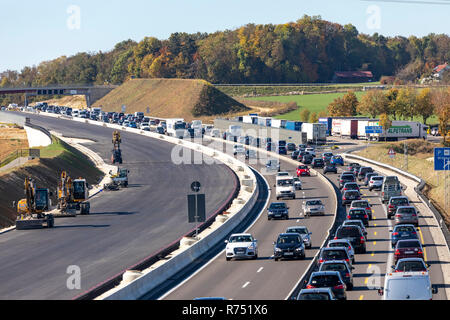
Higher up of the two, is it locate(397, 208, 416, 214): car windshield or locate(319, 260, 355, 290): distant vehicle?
→ locate(319, 260, 355, 290): distant vehicle

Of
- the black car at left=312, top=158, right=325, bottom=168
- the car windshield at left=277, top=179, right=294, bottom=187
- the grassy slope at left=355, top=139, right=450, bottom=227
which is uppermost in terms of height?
the car windshield at left=277, top=179, right=294, bottom=187

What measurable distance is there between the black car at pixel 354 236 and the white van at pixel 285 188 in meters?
25.4

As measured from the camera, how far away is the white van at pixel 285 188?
63.6 meters

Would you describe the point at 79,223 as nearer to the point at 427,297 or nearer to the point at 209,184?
the point at 209,184

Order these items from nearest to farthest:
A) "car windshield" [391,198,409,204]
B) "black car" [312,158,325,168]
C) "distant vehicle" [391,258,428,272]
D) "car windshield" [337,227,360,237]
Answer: "distant vehicle" [391,258,428,272] → "car windshield" [337,227,360,237] → "car windshield" [391,198,409,204] → "black car" [312,158,325,168]

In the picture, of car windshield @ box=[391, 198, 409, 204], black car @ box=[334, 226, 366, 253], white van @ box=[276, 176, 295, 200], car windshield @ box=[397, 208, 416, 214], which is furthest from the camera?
white van @ box=[276, 176, 295, 200]

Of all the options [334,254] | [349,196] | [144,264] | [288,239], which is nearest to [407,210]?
[349,196]

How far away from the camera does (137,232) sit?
48531mm

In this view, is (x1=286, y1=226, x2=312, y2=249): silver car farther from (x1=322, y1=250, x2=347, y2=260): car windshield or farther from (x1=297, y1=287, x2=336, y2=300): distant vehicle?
(x1=297, y1=287, x2=336, y2=300): distant vehicle

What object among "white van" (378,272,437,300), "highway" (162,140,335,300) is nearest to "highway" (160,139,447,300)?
"highway" (162,140,335,300)

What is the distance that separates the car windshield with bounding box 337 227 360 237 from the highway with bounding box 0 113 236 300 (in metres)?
9.91

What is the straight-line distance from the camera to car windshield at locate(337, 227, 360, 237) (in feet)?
124

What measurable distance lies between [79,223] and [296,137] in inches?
2581

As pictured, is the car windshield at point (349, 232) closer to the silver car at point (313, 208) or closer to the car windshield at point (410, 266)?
the car windshield at point (410, 266)
